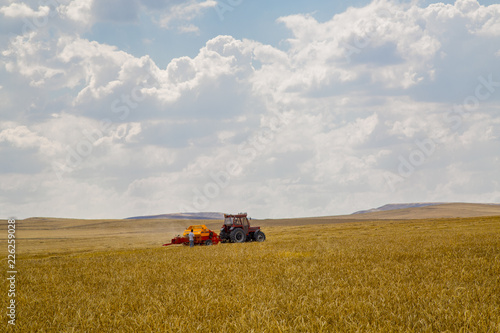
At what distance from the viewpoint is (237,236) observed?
103 ft

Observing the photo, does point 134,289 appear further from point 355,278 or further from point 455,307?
point 455,307

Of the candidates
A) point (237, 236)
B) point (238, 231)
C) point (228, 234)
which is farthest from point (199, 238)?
point (238, 231)

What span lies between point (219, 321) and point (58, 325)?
9.52ft

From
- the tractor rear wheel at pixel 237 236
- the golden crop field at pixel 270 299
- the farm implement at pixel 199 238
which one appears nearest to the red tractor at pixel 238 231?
the tractor rear wheel at pixel 237 236

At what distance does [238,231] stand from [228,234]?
0.91 metres

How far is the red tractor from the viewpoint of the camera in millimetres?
31236

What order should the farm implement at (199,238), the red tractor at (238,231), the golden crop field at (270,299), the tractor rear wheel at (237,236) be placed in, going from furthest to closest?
1. the red tractor at (238,231)
2. the tractor rear wheel at (237,236)
3. the farm implement at (199,238)
4. the golden crop field at (270,299)

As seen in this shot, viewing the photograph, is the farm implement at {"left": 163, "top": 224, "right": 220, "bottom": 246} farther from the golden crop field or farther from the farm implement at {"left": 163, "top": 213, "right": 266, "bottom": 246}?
the golden crop field

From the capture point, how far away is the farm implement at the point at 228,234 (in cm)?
3006

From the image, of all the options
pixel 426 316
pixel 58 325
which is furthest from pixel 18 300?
pixel 426 316

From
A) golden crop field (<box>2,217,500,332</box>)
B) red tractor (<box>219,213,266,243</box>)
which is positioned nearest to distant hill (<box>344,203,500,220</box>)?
red tractor (<box>219,213,266,243</box>)

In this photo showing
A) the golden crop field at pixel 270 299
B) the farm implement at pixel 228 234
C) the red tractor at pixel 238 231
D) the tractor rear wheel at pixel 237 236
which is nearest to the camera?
the golden crop field at pixel 270 299

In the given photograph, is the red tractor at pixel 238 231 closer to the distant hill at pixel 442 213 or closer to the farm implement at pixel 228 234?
the farm implement at pixel 228 234

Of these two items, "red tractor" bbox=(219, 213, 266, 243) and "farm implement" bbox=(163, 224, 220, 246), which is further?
"red tractor" bbox=(219, 213, 266, 243)
